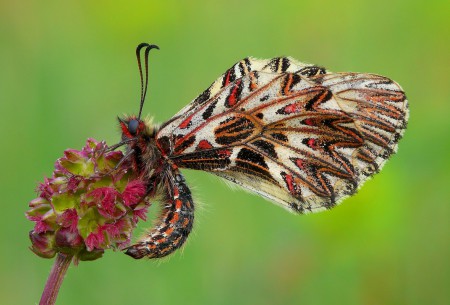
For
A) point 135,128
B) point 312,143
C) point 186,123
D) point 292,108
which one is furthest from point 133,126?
point 312,143

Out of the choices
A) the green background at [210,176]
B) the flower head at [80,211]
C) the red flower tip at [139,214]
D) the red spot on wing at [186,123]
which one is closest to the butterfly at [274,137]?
the red spot on wing at [186,123]

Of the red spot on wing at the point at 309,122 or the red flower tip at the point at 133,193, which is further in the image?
the red spot on wing at the point at 309,122

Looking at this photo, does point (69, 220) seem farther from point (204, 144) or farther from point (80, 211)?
point (204, 144)

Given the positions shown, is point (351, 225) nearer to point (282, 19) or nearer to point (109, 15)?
point (282, 19)

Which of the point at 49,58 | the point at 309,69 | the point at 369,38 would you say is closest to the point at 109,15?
the point at 49,58

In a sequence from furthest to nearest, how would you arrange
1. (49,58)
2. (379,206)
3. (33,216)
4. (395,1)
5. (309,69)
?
(395,1) → (49,58) → (379,206) → (309,69) → (33,216)

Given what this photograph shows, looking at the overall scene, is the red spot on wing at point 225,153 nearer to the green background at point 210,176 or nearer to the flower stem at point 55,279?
the green background at point 210,176

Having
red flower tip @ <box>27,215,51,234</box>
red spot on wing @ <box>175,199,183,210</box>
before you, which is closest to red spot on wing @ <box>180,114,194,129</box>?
red spot on wing @ <box>175,199,183,210</box>
